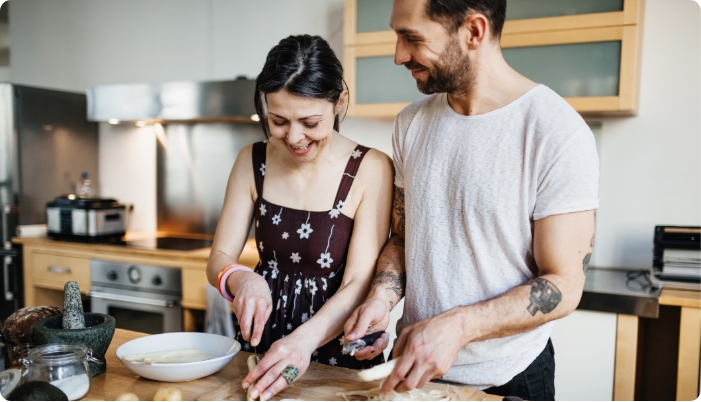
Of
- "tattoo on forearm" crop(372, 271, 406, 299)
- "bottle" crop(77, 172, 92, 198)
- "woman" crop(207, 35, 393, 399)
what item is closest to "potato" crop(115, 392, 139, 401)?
"woman" crop(207, 35, 393, 399)

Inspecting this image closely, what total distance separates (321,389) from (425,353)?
0.23 metres

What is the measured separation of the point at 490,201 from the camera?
3.67 feet

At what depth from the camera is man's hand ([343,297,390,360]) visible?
105 centimetres

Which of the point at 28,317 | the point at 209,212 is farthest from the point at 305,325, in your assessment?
the point at 209,212

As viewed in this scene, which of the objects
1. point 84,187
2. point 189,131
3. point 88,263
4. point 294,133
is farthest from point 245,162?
point 84,187

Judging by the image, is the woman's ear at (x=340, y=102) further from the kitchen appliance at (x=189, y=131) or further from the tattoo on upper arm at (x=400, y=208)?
the kitchen appliance at (x=189, y=131)

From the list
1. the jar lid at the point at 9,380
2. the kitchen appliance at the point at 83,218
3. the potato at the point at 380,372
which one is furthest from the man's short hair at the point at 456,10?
the kitchen appliance at the point at 83,218

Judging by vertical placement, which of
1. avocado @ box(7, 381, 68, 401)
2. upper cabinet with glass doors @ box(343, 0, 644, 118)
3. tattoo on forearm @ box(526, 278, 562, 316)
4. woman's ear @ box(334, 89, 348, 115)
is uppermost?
upper cabinet with glass doors @ box(343, 0, 644, 118)

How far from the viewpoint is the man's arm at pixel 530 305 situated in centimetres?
95

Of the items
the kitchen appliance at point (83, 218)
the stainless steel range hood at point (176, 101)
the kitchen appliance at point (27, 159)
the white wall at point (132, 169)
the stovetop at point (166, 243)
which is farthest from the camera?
the white wall at point (132, 169)

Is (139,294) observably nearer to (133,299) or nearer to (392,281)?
(133,299)

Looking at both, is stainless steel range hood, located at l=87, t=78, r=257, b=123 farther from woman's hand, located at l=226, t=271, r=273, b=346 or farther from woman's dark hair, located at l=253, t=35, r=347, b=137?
woman's hand, located at l=226, t=271, r=273, b=346

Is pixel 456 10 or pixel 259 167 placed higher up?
pixel 456 10

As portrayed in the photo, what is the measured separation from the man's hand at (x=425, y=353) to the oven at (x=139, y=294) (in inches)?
80.9
